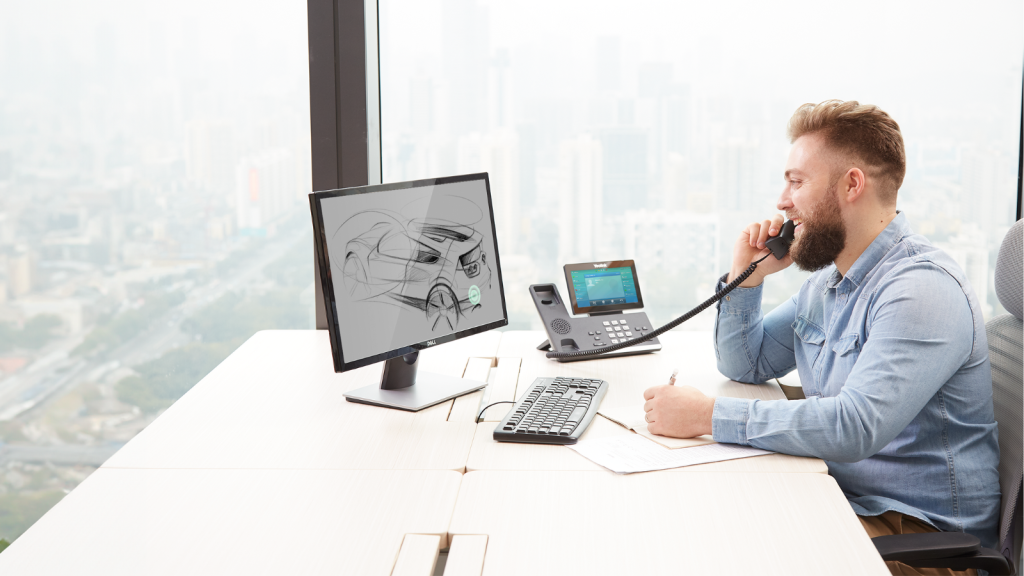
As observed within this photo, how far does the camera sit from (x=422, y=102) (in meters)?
2.66

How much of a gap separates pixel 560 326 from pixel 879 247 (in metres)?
0.79

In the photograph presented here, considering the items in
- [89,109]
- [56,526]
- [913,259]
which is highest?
[89,109]

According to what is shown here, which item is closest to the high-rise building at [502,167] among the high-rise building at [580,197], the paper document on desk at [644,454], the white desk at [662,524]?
the high-rise building at [580,197]

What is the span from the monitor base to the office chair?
87 centimetres

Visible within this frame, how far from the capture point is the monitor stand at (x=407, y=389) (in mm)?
1525

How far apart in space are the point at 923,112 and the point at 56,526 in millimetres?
2893

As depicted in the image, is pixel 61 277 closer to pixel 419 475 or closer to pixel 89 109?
pixel 89 109

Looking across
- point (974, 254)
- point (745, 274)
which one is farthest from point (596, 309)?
point (974, 254)

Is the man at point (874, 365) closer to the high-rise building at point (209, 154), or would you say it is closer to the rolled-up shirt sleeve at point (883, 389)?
the rolled-up shirt sleeve at point (883, 389)

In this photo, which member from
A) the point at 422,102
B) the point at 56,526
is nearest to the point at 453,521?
the point at 56,526

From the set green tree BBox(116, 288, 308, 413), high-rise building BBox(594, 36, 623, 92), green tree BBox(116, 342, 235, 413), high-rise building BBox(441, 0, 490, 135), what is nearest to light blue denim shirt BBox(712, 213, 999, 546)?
high-rise building BBox(594, 36, 623, 92)

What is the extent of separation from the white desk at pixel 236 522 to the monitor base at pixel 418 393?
0.31 metres

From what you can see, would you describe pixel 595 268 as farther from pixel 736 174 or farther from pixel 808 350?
pixel 736 174

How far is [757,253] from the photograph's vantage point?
175cm
